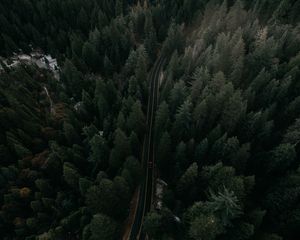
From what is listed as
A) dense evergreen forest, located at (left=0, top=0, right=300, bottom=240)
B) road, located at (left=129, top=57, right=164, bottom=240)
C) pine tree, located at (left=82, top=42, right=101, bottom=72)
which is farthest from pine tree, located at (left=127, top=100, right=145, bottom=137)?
pine tree, located at (left=82, top=42, right=101, bottom=72)

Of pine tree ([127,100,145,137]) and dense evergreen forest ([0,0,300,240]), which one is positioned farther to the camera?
pine tree ([127,100,145,137])

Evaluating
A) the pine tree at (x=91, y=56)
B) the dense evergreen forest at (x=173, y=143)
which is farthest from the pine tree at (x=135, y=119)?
the pine tree at (x=91, y=56)

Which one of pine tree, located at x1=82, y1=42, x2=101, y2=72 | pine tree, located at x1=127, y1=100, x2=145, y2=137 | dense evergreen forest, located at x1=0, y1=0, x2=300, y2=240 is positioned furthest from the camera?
pine tree, located at x1=82, y1=42, x2=101, y2=72

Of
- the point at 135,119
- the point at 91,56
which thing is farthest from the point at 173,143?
the point at 91,56

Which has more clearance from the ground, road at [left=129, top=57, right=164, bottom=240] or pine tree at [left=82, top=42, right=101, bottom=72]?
pine tree at [left=82, top=42, right=101, bottom=72]

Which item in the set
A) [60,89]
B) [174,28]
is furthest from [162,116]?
[174,28]

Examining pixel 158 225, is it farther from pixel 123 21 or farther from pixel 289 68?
pixel 123 21

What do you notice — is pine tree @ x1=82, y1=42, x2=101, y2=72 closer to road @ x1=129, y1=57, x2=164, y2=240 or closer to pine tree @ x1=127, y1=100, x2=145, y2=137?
road @ x1=129, y1=57, x2=164, y2=240

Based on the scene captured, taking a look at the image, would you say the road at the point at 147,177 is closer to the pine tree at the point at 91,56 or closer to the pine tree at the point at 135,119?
the pine tree at the point at 135,119
